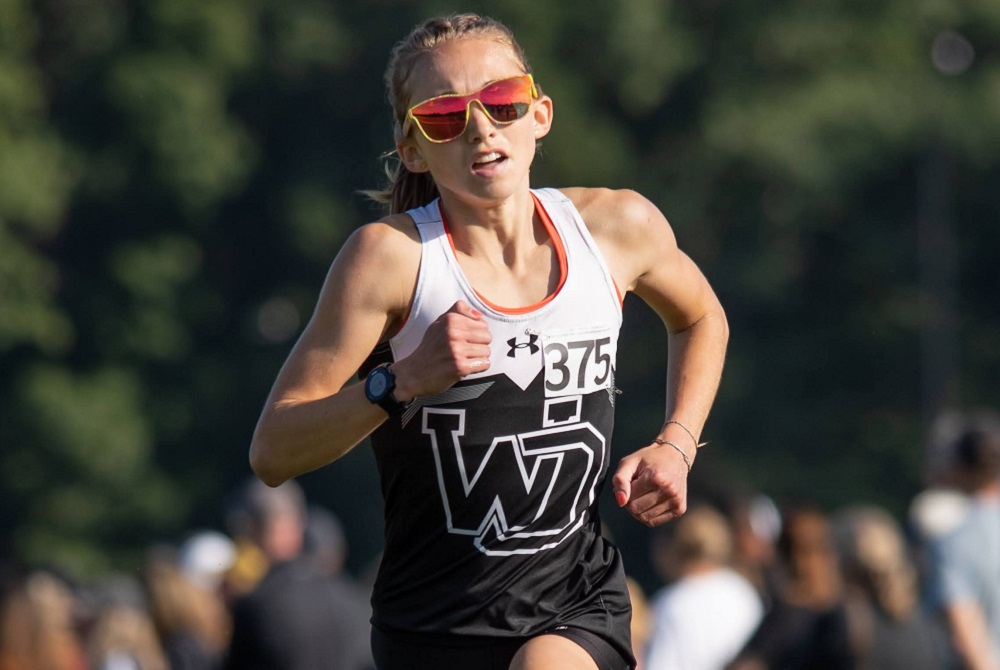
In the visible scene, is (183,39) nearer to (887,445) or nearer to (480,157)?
(887,445)

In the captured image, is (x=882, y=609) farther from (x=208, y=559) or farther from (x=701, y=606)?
(x=208, y=559)

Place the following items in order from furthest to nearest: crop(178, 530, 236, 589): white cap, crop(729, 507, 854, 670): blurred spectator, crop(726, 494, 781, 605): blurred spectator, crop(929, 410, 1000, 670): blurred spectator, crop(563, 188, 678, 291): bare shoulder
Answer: crop(178, 530, 236, 589): white cap
crop(726, 494, 781, 605): blurred spectator
crop(929, 410, 1000, 670): blurred spectator
crop(729, 507, 854, 670): blurred spectator
crop(563, 188, 678, 291): bare shoulder

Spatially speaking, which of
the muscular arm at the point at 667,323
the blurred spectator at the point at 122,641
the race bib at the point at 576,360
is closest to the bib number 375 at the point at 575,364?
the race bib at the point at 576,360

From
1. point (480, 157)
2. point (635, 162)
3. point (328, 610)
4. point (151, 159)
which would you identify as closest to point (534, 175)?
point (635, 162)

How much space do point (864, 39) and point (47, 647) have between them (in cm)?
2873

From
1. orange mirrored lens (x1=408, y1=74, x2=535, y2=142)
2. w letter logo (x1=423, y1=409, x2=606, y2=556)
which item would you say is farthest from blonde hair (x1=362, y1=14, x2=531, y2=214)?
w letter logo (x1=423, y1=409, x2=606, y2=556)

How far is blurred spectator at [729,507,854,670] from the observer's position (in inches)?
269

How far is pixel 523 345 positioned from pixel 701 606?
10.6 feet

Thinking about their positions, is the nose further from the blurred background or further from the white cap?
the blurred background

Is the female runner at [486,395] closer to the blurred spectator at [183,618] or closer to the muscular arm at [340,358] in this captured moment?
the muscular arm at [340,358]

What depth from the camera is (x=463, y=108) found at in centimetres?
432

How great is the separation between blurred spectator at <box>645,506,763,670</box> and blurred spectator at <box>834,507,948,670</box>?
1.57ft

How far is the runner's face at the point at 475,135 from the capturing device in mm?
4328

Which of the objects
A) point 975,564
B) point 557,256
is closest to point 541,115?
point 557,256
